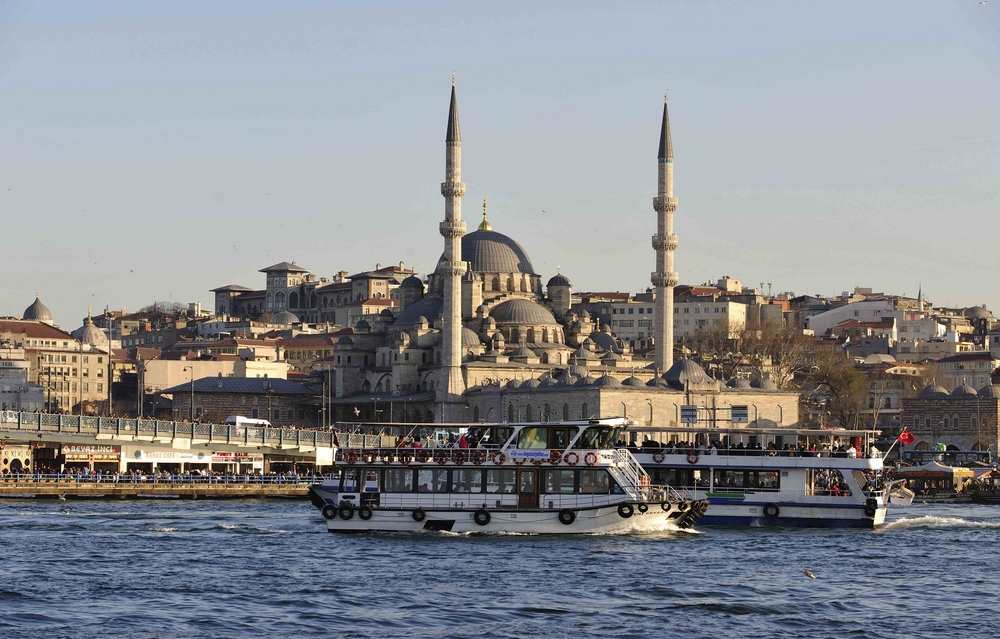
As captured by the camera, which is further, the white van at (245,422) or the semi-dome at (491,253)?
the semi-dome at (491,253)

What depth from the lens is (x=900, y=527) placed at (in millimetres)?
43156

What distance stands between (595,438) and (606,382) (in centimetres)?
4518

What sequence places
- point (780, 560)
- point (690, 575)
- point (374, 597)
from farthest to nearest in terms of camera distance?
point (780, 560)
point (690, 575)
point (374, 597)

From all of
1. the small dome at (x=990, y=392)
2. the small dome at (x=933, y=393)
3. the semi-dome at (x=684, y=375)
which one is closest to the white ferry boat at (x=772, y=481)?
the semi-dome at (x=684, y=375)

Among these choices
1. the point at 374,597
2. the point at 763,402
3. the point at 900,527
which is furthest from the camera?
the point at 763,402

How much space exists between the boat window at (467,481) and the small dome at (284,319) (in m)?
105

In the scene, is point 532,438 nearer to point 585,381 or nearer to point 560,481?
point 560,481

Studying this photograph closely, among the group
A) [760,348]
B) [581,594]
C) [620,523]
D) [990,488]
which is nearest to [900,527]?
[620,523]

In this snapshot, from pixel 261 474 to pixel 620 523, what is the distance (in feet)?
85.7

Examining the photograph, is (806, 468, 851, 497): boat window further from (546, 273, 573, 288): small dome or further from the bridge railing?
(546, 273, 573, 288): small dome

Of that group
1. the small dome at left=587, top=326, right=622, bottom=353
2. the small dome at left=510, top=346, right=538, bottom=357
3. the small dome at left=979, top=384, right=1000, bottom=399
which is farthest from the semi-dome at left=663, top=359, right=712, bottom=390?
the small dome at left=979, top=384, right=1000, bottom=399

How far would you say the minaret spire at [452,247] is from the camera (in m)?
83.5

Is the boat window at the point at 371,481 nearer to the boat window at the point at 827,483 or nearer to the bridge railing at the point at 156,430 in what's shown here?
the boat window at the point at 827,483

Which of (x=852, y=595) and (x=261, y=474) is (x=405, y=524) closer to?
(x=852, y=595)
